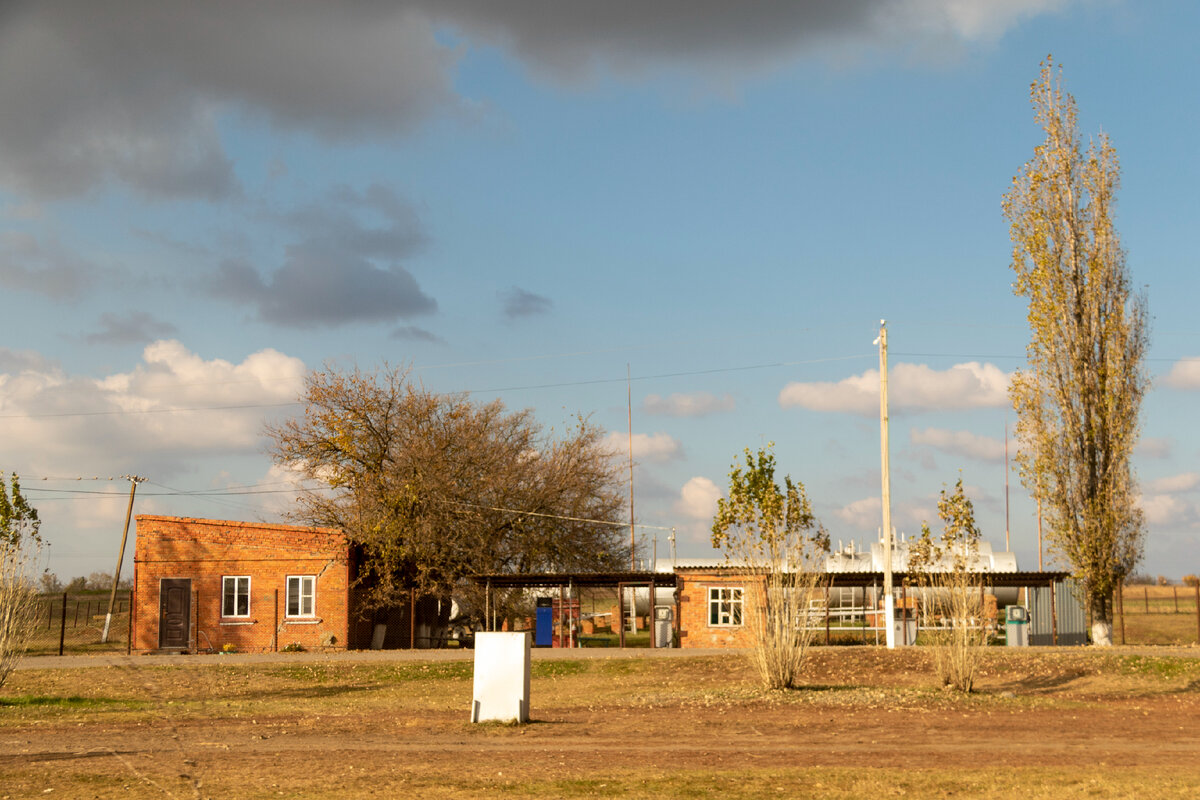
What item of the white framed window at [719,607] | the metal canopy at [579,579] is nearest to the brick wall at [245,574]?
the metal canopy at [579,579]

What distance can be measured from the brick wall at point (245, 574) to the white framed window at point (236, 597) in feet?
0.48

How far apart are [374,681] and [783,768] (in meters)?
16.2

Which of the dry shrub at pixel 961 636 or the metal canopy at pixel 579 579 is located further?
the metal canopy at pixel 579 579

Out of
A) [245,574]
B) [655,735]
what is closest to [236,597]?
[245,574]

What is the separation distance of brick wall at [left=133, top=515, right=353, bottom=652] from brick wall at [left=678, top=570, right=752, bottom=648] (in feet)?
34.7

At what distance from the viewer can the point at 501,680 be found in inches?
590

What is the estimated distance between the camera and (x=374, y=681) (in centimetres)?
2547

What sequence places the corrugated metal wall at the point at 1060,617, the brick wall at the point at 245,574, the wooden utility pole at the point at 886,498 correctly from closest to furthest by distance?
the wooden utility pole at the point at 886,498
the brick wall at the point at 245,574
the corrugated metal wall at the point at 1060,617

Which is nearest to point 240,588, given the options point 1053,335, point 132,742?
point 132,742

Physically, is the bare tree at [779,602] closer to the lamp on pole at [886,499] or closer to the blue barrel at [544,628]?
the lamp on pole at [886,499]

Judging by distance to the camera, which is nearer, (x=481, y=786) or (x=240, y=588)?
(x=481, y=786)

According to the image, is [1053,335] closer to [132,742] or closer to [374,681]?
[374,681]

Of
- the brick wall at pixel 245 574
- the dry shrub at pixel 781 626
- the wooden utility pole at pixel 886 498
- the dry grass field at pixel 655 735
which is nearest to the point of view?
the dry grass field at pixel 655 735

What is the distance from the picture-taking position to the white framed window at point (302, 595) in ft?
117
